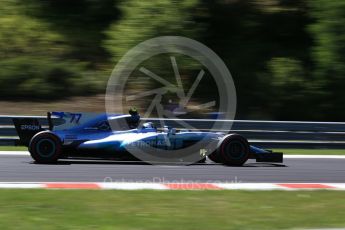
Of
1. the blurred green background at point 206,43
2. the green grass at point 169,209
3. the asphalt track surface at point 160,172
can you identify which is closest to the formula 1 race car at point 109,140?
the asphalt track surface at point 160,172

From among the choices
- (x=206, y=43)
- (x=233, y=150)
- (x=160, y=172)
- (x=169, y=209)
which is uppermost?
(x=206, y=43)

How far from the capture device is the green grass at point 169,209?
5.96 meters

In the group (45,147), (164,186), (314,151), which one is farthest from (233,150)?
(314,151)

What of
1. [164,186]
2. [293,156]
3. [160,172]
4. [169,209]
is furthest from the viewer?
[293,156]

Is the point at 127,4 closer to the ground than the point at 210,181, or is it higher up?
higher up

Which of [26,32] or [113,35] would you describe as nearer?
[113,35]

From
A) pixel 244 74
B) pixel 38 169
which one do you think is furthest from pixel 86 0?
pixel 38 169

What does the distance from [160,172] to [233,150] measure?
1.74 m

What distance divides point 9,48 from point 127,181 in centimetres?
1344

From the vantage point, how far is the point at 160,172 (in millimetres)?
10391

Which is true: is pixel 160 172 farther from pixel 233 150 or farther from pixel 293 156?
pixel 293 156

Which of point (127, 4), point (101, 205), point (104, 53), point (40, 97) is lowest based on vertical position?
point (101, 205)

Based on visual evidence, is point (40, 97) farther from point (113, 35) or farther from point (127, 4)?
point (127, 4)

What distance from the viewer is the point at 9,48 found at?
21.2 meters
